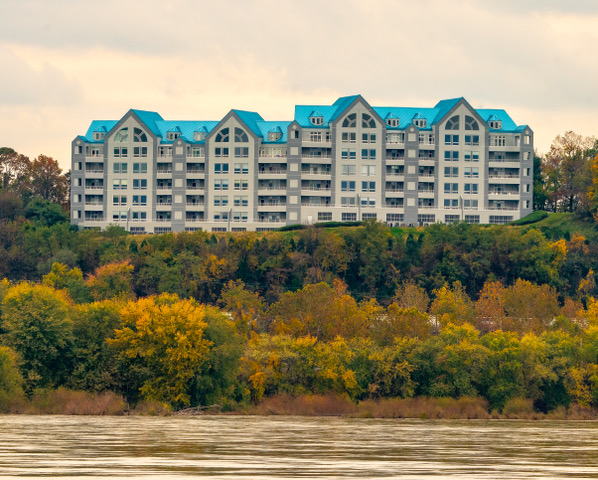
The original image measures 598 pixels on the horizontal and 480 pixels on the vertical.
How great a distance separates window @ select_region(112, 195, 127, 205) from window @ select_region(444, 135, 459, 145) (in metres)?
45.2

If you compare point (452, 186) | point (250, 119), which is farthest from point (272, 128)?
point (452, 186)

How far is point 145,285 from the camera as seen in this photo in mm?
132500

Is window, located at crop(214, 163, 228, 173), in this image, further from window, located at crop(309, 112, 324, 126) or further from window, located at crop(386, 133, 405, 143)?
window, located at crop(386, 133, 405, 143)

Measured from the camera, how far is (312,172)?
167375 millimetres

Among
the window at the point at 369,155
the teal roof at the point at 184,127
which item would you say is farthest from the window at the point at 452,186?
the teal roof at the point at 184,127

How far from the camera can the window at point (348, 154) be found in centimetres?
16675

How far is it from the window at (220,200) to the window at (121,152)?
1411 cm

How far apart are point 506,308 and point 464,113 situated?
5882 centimetres

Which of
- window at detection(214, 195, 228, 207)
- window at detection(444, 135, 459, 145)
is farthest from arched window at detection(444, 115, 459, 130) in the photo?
window at detection(214, 195, 228, 207)

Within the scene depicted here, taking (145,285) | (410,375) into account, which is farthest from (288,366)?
(145,285)

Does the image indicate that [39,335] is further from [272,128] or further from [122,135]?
[272,128]

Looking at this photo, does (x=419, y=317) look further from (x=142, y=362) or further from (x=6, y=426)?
(x=6, y=426)

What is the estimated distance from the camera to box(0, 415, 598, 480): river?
151 feet

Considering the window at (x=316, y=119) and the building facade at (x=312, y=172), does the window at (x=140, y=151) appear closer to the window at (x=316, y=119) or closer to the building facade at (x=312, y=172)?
the building facade at (x=312, y=172)
